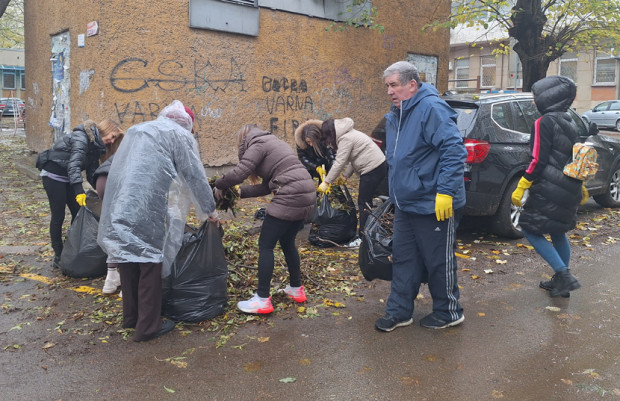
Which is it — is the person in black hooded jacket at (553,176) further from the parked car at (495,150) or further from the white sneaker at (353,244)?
the white sneaker at (353,244)

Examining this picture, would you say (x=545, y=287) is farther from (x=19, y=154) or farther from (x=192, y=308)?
(x=19, y=154)

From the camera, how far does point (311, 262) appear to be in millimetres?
5914

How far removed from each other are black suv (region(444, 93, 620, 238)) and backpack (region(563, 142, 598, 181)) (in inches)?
60.3

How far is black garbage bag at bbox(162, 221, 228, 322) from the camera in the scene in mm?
4133

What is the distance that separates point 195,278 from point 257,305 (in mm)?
570

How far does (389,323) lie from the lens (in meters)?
4.18

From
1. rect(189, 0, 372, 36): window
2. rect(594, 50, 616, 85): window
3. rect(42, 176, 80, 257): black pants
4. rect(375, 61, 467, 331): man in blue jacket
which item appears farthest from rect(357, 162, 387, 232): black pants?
rect(594, 50, 616, 85): window

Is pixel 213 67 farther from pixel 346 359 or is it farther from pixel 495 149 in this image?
pixel 346 359

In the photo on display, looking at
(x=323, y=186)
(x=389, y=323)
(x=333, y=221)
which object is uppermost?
(x=323, y=186)

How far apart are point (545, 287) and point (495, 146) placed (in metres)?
1.90

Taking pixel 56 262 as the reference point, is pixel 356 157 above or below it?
above

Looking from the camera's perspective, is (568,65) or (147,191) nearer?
(147,191)

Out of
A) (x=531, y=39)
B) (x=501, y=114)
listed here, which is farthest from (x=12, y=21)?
(x=501, y=114)

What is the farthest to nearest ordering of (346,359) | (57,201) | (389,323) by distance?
(57,201), (389,323), (346,359)
